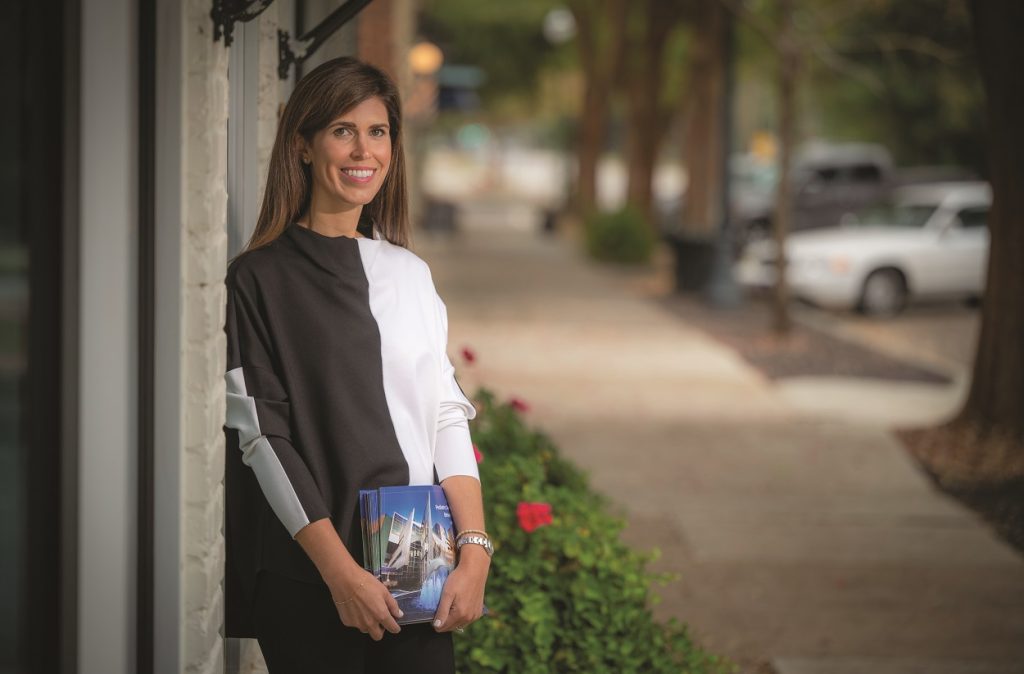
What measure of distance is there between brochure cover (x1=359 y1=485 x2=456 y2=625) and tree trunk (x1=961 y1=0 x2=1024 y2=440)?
7.12 m

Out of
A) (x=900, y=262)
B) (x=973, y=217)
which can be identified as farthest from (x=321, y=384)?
(x=973, y=217)

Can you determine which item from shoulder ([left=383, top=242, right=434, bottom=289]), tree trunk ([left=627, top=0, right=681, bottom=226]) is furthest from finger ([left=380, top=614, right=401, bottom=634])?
tree trunk ([left=627, top=0, right=681, bottom=226])

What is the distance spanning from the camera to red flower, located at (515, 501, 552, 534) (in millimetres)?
4059

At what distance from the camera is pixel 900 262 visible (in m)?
17.5

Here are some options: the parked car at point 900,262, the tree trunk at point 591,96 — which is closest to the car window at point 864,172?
the tree trunk at point 591,96

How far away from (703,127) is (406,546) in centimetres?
2060

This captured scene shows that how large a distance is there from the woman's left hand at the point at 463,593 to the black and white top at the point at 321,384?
171 mm

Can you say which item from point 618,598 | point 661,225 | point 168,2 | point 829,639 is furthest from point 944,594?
point 661,225

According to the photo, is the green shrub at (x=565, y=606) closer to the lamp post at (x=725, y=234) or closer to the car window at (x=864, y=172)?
the lamp post at (x=725, y=234)

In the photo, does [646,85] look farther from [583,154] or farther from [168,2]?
[168,2]

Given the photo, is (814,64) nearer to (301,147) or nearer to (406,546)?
(301,147)

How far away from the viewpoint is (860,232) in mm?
18500

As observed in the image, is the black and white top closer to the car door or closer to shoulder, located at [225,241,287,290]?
shoulder, located at [225,241,287,290]

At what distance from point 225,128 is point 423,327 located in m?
0.82
